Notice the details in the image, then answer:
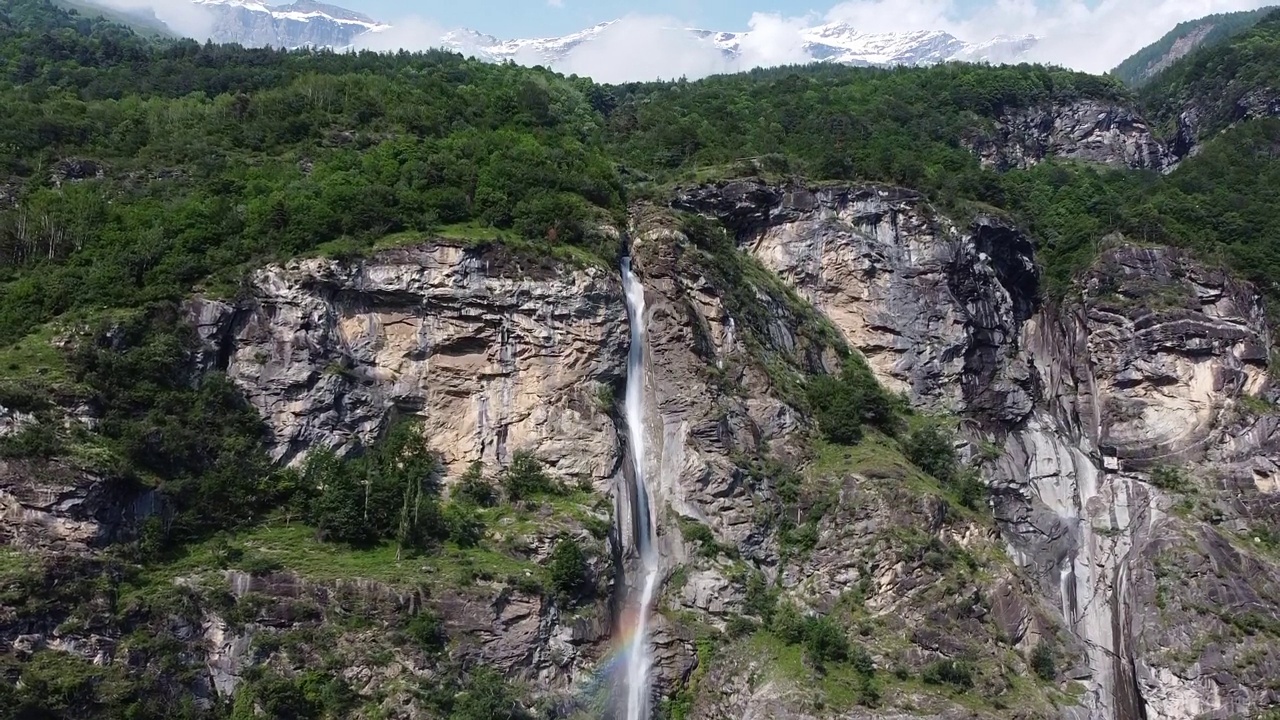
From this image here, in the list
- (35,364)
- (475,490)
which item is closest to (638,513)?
(475,490)

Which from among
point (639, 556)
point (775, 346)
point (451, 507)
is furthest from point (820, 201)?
point (451, 507)

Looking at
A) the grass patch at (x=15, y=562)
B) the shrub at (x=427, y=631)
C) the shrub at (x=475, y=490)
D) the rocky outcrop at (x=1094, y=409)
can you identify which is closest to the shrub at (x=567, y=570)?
the shrub at (x=475, y=490)

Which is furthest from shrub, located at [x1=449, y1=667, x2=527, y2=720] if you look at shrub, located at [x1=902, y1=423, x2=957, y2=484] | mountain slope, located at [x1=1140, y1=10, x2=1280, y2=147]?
mountain slope, located at [x1=1140, y1=10, x2=1280, y2=147]

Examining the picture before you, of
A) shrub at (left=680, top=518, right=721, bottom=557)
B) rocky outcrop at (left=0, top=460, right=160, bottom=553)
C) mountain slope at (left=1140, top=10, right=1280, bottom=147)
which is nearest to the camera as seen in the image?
rocky outcrop at (left=0, top=460, right=160, bottom=553)

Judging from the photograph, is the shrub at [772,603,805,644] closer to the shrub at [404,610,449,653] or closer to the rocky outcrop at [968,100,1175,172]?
the shrub at [404,610,449,653]

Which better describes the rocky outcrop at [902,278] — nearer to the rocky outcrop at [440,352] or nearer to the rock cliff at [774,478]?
the rock cliff at [774,478]

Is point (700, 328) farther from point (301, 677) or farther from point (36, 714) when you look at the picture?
point (36, 714)

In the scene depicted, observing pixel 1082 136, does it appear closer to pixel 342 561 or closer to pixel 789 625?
pixel 789 625

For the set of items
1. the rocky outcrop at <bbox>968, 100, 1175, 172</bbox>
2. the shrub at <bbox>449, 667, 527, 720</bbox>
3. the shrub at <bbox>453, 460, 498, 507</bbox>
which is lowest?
the shrub at <bbox>449, 667, 527, 720</bbox>
